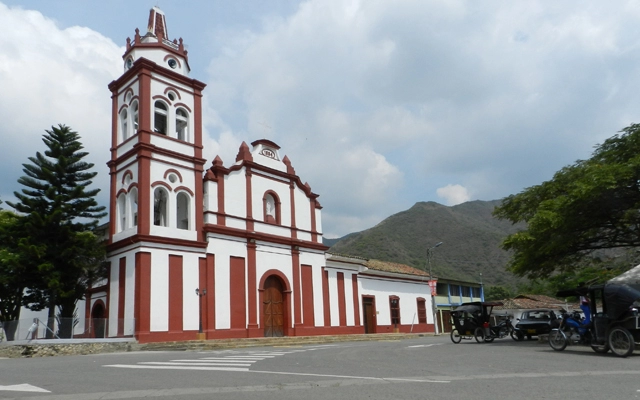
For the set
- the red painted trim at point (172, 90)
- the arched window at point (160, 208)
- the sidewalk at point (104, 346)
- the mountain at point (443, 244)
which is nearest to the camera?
the sidewalk at point (104, 346)

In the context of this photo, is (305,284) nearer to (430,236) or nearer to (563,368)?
(563,368)

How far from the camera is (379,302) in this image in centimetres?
3653

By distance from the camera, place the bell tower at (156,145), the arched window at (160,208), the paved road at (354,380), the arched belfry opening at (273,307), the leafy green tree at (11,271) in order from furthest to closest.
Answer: the arched belfry opening at (273,307) → the arched window at (160,208) → the bell tower at (156,145) → the leafy green tree at (11,271) → the paved road at (354,380)

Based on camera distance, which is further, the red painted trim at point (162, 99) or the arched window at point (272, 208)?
the arched window at point (272, 208)

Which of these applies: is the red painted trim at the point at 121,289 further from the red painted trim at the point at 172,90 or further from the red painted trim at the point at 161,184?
the red painted trim at the point at 172,90

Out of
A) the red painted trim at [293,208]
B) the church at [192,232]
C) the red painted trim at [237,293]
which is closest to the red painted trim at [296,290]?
the church at [192,232]

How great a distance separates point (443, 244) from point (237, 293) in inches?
2855

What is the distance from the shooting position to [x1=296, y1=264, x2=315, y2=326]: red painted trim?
30.0m

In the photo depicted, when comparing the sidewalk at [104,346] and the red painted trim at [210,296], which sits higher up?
the red painted trim at [210,296]

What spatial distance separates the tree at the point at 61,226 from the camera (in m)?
22.8

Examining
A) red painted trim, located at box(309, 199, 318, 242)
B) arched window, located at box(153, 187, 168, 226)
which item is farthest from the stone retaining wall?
red painted trim, located at box(309, 199, 318, 242)

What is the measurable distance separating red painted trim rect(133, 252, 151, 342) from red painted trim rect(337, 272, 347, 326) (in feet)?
41.9

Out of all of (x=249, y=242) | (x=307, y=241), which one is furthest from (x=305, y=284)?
(x=249, y=242)

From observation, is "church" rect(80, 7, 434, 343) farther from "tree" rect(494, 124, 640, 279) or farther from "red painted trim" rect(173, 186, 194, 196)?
"tree" rect(494, 124, 640, 279)
